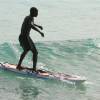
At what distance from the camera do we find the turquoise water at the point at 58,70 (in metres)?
11.8

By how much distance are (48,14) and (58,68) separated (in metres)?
11.2

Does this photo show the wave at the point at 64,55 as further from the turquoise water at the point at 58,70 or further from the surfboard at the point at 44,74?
the surfboard at the point at 44,74

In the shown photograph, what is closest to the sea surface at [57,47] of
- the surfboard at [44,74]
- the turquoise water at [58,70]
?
the turquoise water at [58,70]

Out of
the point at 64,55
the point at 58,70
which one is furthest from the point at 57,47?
the point at 58,70

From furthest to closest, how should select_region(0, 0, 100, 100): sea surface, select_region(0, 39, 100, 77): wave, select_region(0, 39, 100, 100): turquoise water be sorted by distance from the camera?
select_region(0, 39, 100, 77): wave < select_region(0, 0, 100, 100): sea surface < select_region(0, 39, 100, 100): turquoise water

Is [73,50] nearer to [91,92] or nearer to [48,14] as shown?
[91,92]

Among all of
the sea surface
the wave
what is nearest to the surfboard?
the sea surface

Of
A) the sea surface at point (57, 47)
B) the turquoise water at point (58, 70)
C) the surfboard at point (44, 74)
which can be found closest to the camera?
the turquoise water at point (58, 70)

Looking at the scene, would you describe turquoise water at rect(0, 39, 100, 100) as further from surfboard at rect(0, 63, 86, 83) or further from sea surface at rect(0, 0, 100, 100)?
surfboard at rect(0, 63, 86, 83)

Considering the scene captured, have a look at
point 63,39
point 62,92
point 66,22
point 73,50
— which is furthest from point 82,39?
point 62,92

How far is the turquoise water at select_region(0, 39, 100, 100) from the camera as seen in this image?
38.7ft

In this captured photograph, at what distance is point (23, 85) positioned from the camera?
12.4 meters

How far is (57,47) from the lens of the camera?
17.7 metres

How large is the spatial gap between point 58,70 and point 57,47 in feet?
10.8
